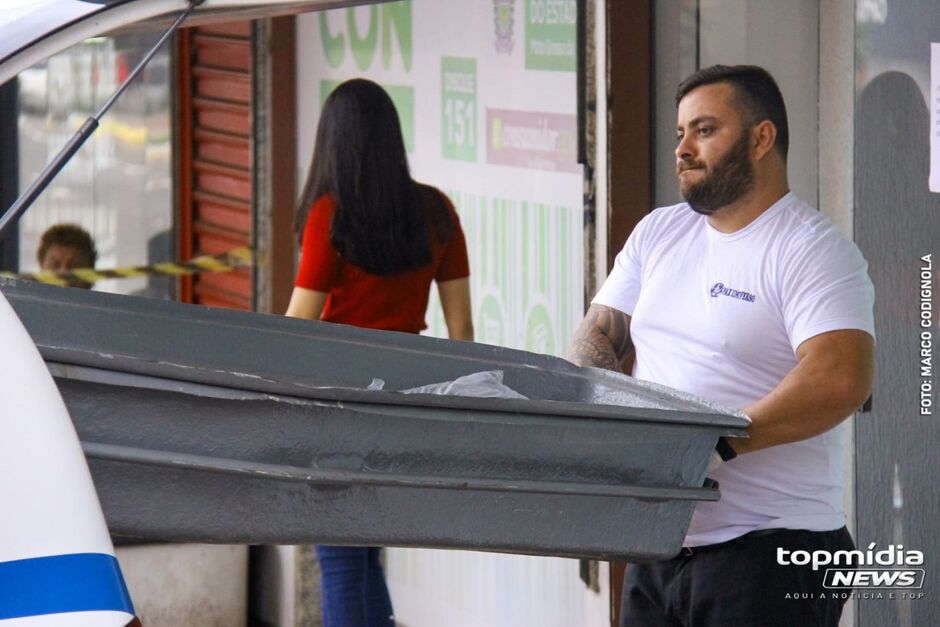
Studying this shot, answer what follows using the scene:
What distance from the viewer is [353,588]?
4.66 m

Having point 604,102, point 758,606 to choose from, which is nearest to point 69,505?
point 758,606

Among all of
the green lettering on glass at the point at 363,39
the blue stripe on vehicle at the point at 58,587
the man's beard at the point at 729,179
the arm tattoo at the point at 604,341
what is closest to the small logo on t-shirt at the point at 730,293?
the man's beard at the point at 729,179

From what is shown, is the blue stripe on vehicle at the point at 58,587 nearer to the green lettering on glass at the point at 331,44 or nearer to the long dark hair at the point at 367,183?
the long dark hair at the point at 367,183

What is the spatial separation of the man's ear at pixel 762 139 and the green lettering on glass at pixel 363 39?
2956 mm

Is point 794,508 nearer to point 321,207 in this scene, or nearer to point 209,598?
point 321,207

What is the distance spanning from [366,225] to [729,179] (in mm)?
1541

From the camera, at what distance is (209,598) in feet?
20.5

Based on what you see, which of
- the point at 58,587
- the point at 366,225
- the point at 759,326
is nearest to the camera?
the point at 58,587

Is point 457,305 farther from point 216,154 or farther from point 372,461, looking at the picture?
point 216,154

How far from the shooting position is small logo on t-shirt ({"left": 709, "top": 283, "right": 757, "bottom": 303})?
2922mm

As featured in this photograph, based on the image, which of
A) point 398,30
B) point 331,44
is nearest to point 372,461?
point 398,30

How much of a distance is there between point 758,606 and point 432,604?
9.65 feet

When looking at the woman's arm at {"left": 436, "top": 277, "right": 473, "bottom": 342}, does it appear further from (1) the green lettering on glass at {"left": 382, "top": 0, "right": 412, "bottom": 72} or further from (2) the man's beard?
(2) the man's beard

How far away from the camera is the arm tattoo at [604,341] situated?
10.6 ft
